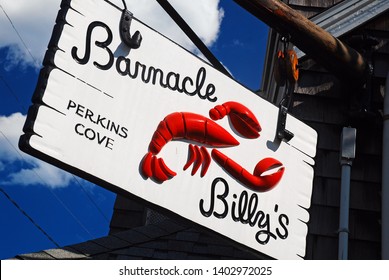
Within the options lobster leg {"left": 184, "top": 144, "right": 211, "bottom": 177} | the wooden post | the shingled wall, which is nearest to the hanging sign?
lobster leg {"left": 184, "top": 144, "right": 211, "bottom": 177}

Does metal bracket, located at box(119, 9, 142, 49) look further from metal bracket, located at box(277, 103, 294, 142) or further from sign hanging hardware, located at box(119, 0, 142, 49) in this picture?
metal bracket, located at box(277, 103, 294, 142)

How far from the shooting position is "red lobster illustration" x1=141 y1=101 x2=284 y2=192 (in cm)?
317

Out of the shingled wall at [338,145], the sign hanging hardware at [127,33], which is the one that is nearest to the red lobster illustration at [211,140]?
the sign hanging hardware at [127,33]

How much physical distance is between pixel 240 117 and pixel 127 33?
77 centimetres

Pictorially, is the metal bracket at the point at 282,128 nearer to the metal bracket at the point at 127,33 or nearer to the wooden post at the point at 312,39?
the wooden post at the point at 312,39

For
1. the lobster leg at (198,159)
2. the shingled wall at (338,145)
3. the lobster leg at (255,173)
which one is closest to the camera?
the lobster leg at (198,159)

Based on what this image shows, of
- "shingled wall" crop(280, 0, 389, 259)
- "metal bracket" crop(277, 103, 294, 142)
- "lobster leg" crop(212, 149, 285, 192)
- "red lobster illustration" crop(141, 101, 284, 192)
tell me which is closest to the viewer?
"red lobster illustration" crop(141, 101, 284, 192)

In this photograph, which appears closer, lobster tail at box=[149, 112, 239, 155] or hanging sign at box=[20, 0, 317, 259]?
hanging sign at box=[20, 0, 317, 259]

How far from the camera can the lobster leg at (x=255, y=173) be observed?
3449 millimetres

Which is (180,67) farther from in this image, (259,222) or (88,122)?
(259,222)

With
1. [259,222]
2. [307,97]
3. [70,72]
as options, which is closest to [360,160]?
[307,97]

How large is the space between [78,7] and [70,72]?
308 mm

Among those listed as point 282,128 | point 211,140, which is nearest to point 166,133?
point 211,140

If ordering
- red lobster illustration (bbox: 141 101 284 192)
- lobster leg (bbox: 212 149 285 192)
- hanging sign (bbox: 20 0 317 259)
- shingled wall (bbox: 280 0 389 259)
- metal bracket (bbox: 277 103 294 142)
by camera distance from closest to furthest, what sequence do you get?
hanging sign (bbox: 20 0 317 259), red lobster illustration (bbox: 141 101 284 192), lobster leg (bbox: 212 149 285 192), metal bracket (bbox: 277 103 294 142), shingled wall (bbox: 280 0 389 259)
